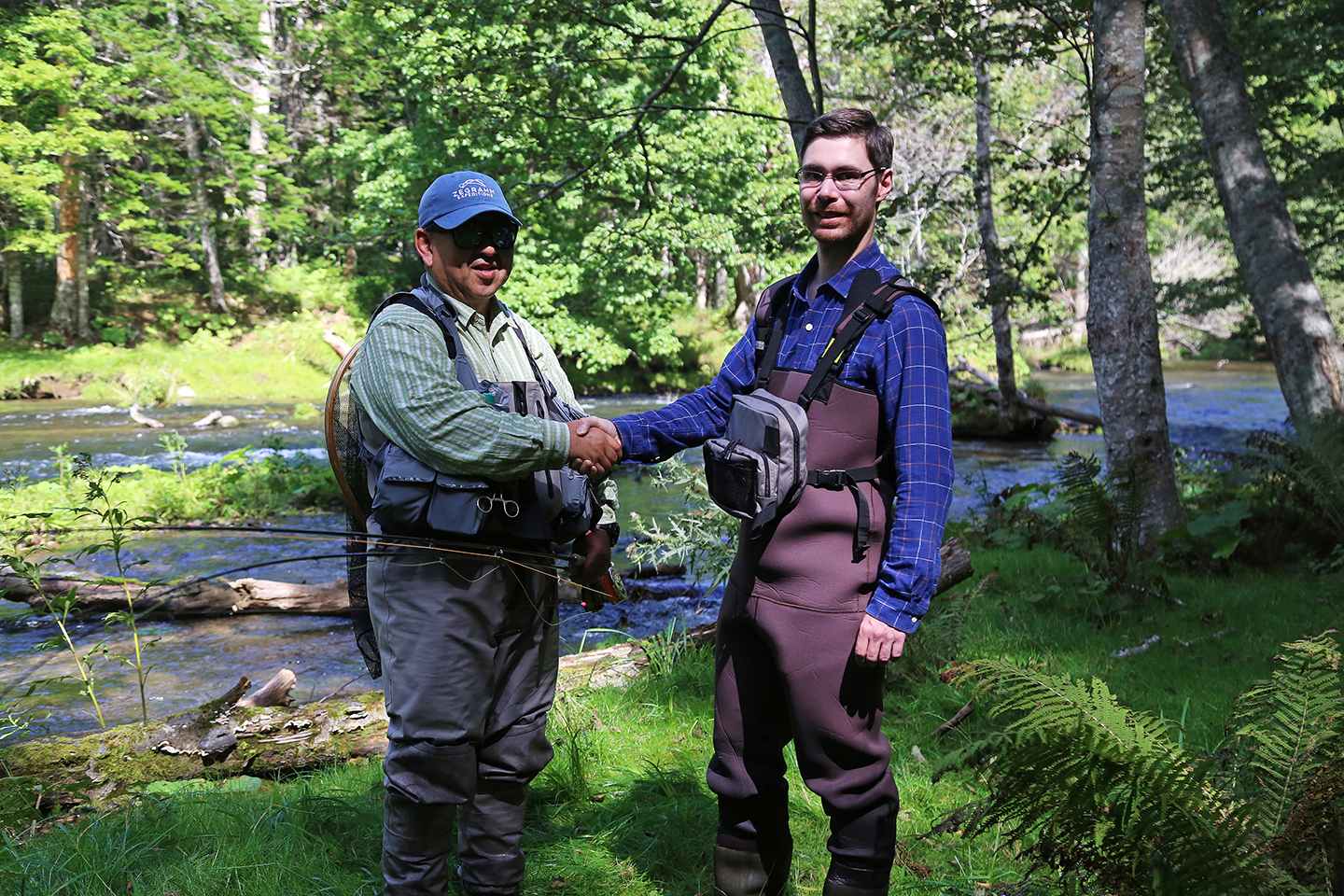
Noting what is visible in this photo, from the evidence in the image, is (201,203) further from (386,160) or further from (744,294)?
(744,294)

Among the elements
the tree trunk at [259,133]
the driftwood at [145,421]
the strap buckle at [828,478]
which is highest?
the tree trunk at [259,133]

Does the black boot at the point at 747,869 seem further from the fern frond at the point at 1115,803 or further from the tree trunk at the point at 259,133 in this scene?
the tree trunk at the point at 259,133

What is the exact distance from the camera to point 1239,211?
6.88 metres

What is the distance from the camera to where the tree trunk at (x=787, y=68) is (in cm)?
749

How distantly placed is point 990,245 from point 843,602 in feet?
32.5

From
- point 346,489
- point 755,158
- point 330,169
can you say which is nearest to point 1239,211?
point 346,489

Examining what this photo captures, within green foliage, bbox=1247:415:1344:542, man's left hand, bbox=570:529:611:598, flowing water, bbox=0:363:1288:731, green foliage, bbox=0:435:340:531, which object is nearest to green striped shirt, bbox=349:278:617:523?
man's left hand, bbox=570:529:611:598

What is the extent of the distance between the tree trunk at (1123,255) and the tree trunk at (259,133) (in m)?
25.0

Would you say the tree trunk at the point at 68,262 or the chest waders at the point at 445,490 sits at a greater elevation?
the tree trunk at the point at 68,262

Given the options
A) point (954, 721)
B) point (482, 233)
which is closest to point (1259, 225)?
point (954, 721)

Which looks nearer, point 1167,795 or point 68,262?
point 1167,795

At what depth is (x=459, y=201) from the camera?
2791 millimetres

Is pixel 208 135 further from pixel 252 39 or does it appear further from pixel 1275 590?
pixel 1275 590

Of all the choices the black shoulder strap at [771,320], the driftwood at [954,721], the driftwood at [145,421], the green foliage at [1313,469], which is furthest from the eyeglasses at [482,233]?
the driftwood at [145,421]
